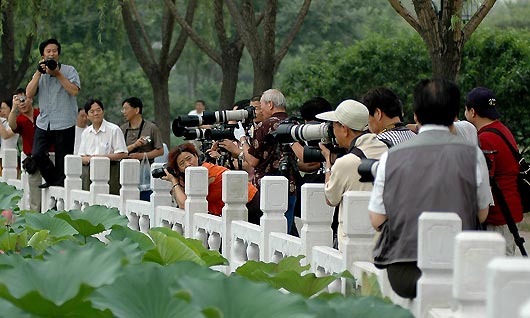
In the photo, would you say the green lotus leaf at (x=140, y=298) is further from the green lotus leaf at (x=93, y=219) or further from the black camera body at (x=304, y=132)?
the black camera body at (x=304, y=132)

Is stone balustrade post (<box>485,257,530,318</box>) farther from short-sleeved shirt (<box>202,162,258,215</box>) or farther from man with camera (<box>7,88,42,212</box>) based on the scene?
man with camera (<box>7,88,42,212</box>)

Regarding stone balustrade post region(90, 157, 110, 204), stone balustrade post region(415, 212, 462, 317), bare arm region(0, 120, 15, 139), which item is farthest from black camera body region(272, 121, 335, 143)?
bare arm region(0, 120, 15, 139)

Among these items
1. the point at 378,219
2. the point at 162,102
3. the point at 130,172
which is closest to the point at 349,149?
the point at 378,219

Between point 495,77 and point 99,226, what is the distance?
→ 61.2 ft

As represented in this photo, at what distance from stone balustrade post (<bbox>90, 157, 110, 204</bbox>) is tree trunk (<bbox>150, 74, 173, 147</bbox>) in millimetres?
9861

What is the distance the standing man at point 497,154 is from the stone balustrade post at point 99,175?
5.01 meters

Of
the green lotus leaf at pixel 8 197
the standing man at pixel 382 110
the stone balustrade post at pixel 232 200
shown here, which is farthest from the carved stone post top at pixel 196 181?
the standing man at pixel 382 110

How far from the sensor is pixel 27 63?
27.1 m

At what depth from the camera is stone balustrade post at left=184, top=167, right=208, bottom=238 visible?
10.1 meters

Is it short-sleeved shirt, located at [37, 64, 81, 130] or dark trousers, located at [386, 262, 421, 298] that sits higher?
short-sleeved shirt, located at [37, 64, 81, 130]

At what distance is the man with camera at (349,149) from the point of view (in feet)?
23.7

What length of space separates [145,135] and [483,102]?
579 centimetres

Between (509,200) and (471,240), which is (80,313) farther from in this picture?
(509,200)

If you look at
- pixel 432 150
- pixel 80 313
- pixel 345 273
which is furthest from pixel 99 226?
pixel 80 313
